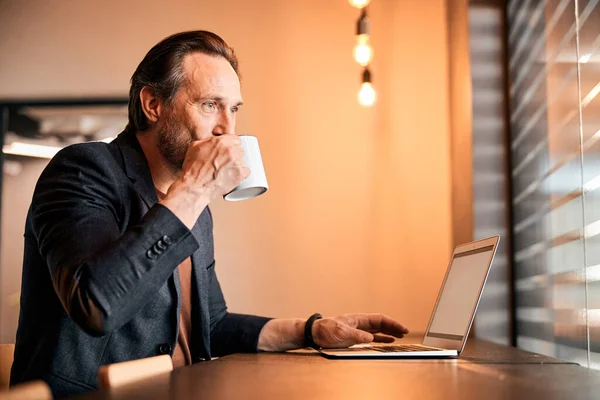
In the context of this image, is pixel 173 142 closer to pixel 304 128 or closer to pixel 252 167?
pixel 252 167

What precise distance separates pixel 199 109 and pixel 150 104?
0.15m

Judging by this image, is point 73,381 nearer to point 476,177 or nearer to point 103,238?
point 103,238

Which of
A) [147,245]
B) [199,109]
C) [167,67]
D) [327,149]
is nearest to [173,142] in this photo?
[199,109]

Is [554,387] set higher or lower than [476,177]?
lower

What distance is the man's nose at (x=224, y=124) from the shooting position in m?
1.80

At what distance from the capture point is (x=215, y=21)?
10.9 feet

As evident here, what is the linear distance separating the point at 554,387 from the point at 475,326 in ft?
5.26

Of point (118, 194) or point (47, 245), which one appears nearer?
point (47, 245)

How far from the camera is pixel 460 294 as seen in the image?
1709 mm

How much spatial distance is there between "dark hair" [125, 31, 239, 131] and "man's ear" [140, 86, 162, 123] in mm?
10

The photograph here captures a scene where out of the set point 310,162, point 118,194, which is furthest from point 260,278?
point 118,194

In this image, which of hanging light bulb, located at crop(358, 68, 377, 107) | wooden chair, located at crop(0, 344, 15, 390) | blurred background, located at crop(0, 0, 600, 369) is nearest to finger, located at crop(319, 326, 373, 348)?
wooden chair, located at crop(0, 344, 15, 390)

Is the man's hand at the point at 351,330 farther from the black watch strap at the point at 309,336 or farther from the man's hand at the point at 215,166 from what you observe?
the man's hand at the point at 215,166

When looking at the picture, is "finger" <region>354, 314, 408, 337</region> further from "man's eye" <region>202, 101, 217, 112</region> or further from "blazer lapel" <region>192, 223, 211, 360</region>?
"man's eye" <region>202, 101, 217, 112</region>
